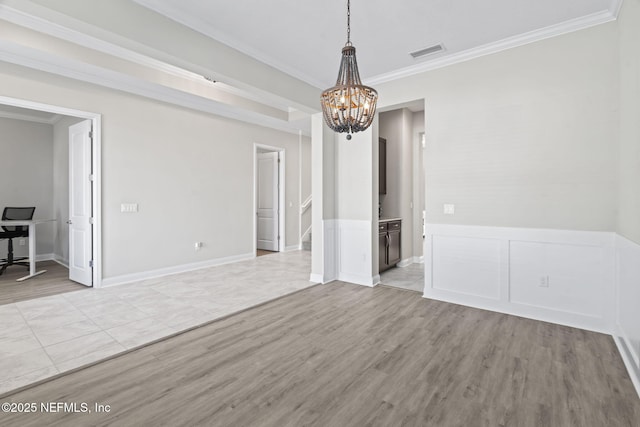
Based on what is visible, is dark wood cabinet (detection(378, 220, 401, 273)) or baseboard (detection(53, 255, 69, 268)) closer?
dark wood cabinet (detection(378, 220, 401, 273))

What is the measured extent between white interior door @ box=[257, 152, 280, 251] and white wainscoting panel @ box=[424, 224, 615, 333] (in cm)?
442

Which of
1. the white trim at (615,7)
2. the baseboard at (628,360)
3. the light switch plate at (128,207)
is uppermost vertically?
the white trim at (615,7)

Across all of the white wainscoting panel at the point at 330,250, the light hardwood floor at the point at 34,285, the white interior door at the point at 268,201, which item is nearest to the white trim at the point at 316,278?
the white wainscoting panel at the point at 330,250

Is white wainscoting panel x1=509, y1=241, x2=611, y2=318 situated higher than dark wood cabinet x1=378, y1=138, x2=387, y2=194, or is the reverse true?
dark wood cabinet x1=378, y1=138, x2=387, y2=194

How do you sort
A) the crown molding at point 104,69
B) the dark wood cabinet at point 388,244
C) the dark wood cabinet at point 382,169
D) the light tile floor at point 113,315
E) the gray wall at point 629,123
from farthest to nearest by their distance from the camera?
the dark wood cabinet at point 382,169 → the dark wood cabinet at point 388,244 → the crown molding at point 104,69 → the light tile floor at point 113,315 → the gray wall at point 629,123

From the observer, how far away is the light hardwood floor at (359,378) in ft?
5.75

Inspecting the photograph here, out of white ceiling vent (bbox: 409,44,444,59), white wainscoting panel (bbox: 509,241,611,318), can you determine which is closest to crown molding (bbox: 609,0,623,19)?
white ceiling vent (bbox: 409,44,444,59)

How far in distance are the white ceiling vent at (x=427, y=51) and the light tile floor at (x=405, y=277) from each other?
2990 millimetres

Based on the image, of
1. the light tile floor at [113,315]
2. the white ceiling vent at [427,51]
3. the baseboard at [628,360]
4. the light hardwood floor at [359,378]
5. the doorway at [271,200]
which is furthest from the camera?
the doorway at [271,200]

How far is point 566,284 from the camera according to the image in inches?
119

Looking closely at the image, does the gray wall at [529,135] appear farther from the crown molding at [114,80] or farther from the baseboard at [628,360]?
the crown molding at [114,80]

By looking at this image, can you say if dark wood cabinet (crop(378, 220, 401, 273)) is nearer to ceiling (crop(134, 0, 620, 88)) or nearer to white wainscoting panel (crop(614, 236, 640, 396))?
ceiling (crop(134, 0, 620, 88))

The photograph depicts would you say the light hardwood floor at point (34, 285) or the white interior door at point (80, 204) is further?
the white interior door at point (80, 204)

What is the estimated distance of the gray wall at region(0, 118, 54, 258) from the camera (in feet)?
19.4
